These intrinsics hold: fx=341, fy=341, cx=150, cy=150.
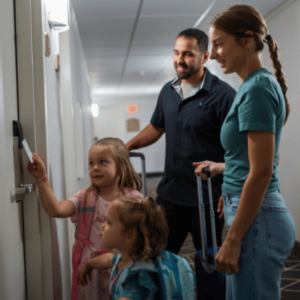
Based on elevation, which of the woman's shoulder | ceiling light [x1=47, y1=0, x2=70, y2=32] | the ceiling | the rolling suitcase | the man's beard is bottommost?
the rolling suitcase

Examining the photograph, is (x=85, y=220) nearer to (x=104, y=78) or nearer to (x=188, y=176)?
(x=188, y=176)

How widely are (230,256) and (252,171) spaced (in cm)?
27

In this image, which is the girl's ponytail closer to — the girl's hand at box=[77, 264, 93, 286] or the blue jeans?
the blue jeans

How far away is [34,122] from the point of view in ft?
4.07

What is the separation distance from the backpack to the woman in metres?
0.12

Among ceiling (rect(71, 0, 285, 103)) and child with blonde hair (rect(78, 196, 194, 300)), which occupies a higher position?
ceiling (rect(71, 0, 285, 103))

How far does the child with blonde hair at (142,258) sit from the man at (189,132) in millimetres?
694

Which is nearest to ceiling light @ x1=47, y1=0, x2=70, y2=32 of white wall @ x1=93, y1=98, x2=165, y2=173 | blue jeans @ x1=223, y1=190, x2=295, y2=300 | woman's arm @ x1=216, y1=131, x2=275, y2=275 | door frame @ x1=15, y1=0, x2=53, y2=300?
door frame @ x1=15, y1=0, x2=53, y2=300

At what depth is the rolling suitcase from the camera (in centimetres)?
149

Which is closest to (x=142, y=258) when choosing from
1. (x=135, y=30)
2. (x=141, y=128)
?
(x=135, y=30)

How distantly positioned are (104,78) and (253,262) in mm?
7167

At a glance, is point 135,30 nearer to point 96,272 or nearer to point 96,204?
point 96,204

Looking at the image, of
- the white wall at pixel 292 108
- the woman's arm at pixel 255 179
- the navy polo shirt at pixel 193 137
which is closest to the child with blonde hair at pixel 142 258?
the woman's arm at pixel 255 179

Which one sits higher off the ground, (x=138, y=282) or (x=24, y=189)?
(x=24, y=189)
